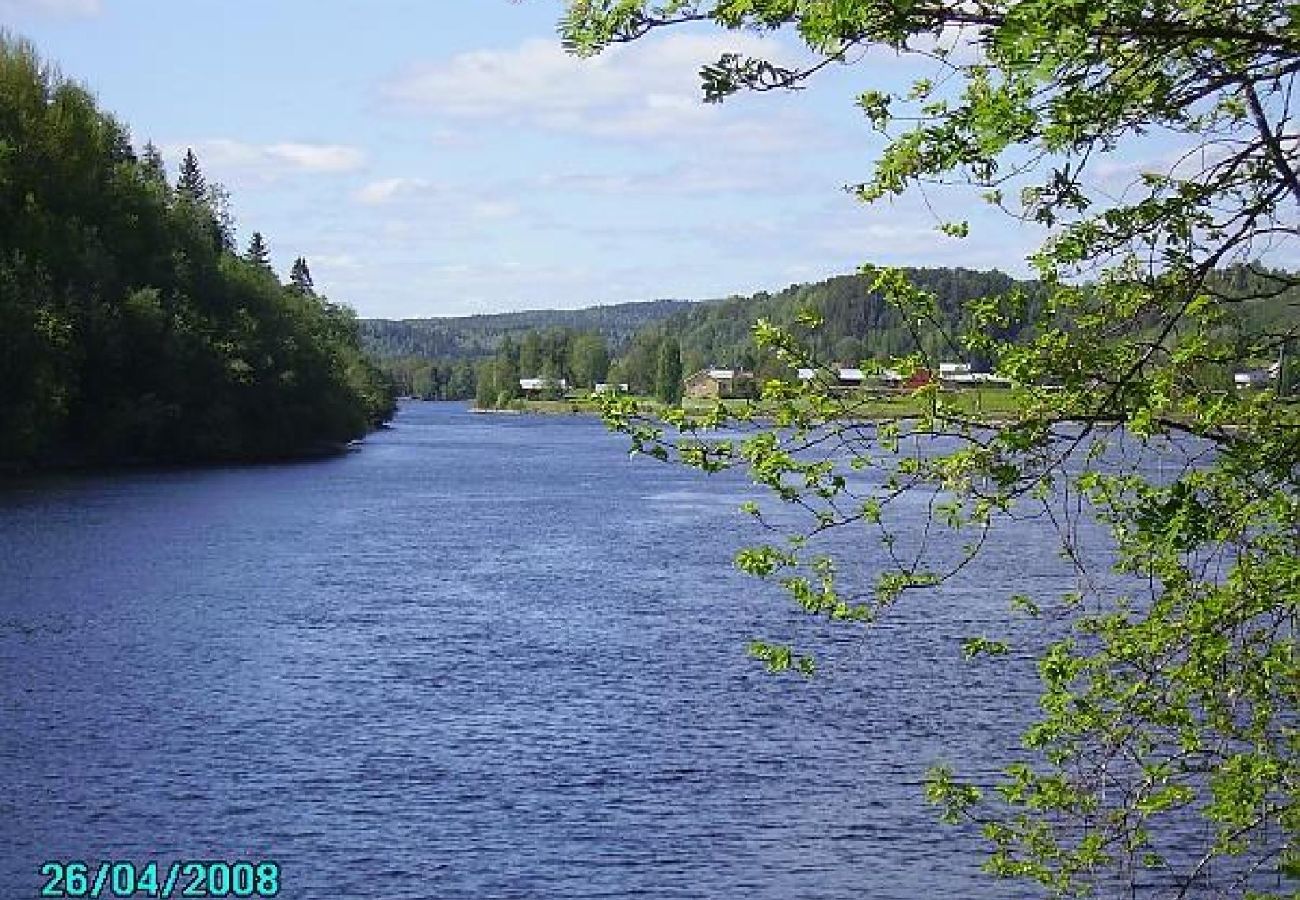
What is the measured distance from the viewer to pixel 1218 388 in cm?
714

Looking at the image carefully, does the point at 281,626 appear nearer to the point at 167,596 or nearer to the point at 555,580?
the point at 167,596

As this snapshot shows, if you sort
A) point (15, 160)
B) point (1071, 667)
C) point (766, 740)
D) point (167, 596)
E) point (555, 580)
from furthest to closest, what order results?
1. point (15, 160)
2. point (555, 580)
3. point (167, 596)
4. point (766, 740)
5. point (1071, 667)

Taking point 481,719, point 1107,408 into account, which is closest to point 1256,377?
point 1107,408

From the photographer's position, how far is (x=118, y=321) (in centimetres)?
6756

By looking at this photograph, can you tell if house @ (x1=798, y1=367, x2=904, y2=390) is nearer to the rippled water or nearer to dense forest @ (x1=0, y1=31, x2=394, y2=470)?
the rippled water

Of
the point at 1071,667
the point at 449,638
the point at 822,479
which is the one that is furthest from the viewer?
the point at 449,638

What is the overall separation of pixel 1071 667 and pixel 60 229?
228 feet

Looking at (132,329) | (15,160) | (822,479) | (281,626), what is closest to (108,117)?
(15,160)
